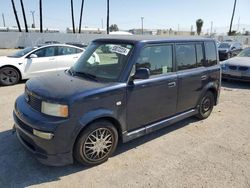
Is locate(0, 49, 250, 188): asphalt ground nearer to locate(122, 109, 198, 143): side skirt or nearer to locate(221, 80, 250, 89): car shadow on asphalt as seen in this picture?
locate(122, 109, 198, 143): side skirt

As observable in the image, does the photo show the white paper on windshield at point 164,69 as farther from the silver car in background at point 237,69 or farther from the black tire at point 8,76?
the black tire at point 8,76

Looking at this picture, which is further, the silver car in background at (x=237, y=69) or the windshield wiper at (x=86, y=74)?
the silver car in background at (x=237, y=69)

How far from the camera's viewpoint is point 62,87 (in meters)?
3.28

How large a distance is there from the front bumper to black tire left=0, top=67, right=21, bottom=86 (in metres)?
5.86

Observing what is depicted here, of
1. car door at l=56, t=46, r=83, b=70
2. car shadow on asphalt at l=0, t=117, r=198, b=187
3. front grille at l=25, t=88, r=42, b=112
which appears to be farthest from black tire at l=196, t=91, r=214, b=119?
car door at l=56, t=46, r=83, b=70

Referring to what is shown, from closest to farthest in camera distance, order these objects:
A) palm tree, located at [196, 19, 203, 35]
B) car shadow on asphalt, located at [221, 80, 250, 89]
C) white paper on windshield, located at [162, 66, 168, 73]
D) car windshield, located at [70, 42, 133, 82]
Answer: car windshield, located at [70, 42, 133, 82] → white paper on windshield, located at [162, 66, 168, 73] → car shadow on asphalt, located at [221, 80, 250, 89] → palm tree, located at [196, 19, 203, 35]

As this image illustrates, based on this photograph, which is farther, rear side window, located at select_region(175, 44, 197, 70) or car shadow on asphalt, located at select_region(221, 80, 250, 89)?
car shadow on asphalt, located at select_region(221, 80, 250, 89)

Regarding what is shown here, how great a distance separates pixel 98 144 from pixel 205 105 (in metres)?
Answer: 2.94

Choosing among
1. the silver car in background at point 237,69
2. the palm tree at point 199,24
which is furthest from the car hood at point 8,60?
the palm tree at point 199,24

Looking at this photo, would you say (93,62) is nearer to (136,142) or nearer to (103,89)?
(103,89)

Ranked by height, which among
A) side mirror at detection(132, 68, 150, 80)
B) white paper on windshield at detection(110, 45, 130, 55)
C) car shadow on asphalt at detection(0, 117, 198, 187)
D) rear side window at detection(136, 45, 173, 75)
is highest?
white paper on windshield at detection(110, 45, 130, 55)

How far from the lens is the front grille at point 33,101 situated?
3.17 meters

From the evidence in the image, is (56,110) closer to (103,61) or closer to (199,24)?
(103,61)

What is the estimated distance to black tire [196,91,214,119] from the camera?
17.0ft
